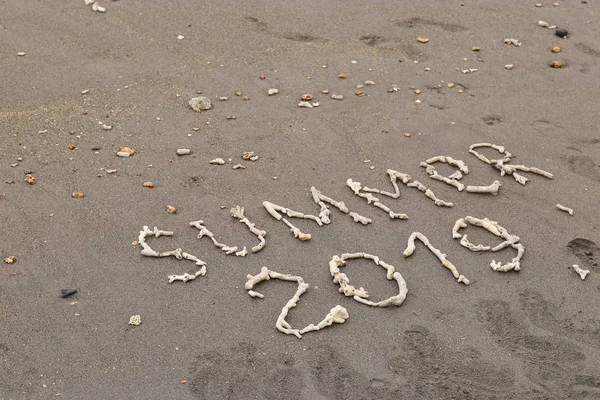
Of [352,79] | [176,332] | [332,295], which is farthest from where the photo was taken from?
[352,79]

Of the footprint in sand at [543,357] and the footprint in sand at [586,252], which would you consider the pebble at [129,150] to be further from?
the footprint in sand at [586,252]

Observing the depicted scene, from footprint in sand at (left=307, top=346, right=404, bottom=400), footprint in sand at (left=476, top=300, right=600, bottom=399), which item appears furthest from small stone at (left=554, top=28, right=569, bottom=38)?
footprint in sand at (left=307, top=346, right=404, bottom=400)

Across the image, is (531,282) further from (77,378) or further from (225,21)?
(225,21)

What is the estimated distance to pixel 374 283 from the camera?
15.0 feet

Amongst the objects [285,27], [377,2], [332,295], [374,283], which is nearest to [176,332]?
[332,295]

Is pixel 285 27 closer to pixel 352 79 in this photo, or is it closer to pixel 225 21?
pixel 225 21

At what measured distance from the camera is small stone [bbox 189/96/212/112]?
6113 mm

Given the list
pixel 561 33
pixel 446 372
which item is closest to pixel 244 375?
pixel 446 372

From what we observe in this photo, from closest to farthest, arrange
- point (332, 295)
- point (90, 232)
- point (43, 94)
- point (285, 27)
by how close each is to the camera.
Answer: point (332, 295) → point (90, 232) → point (43, 94) → point (285, 27)

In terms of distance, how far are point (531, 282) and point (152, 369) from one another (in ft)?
7.67

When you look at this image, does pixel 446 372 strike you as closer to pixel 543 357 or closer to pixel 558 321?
pixel 543 357

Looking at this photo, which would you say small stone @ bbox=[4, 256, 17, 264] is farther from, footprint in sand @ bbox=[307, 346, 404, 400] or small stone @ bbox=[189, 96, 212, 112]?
small stone @ bbox=[189, 96, 212, 112]

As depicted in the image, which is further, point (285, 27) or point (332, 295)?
point (285, 27)

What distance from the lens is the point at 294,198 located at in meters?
5.24
